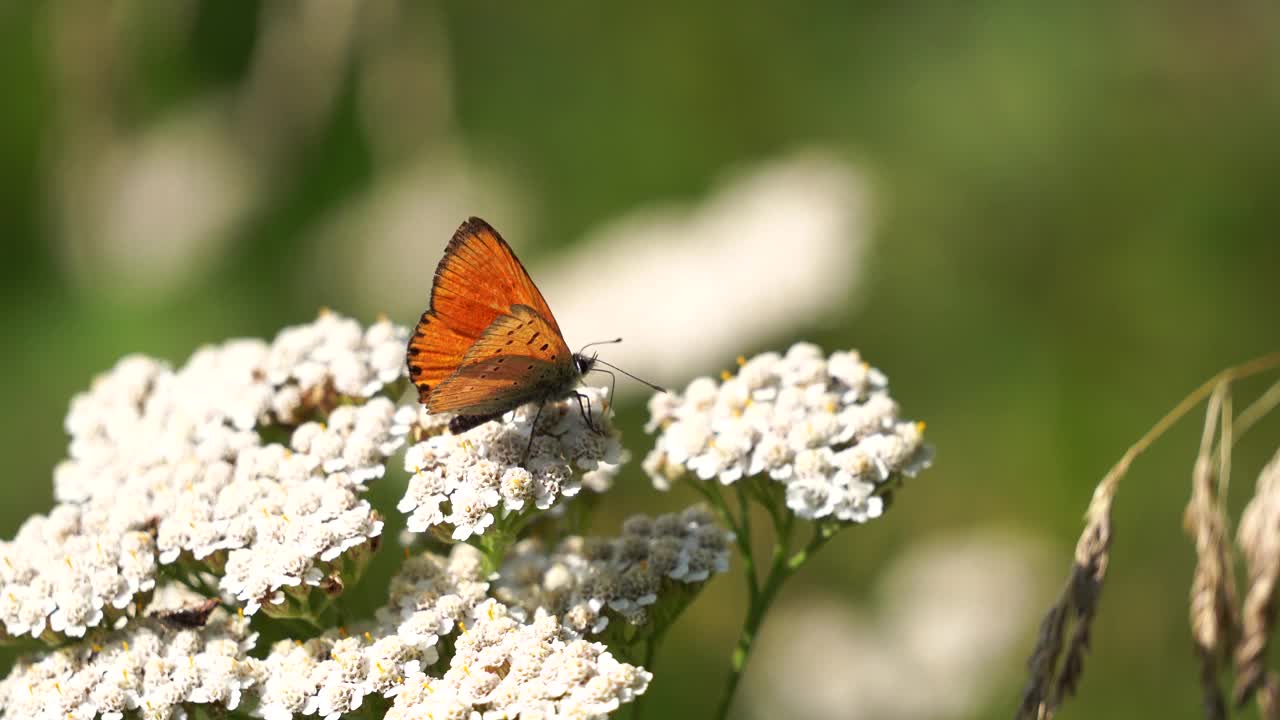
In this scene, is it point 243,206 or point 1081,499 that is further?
point 243,206

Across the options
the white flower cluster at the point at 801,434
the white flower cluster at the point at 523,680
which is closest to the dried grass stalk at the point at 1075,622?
the white flower cluster at the point at 801,434

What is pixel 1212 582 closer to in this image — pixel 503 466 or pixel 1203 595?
pixel 1203 595

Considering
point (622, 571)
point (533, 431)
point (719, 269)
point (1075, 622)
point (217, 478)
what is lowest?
point (1075, 622)

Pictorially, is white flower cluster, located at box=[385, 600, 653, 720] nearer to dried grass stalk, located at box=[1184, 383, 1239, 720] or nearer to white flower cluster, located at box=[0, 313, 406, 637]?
white flower cluster, located at box=[0, 313, 406, 637]

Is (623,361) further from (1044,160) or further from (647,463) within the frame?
(647,463)

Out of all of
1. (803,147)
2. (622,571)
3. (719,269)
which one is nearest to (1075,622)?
(622,571)

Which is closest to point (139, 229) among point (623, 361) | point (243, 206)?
point (243, 206)
